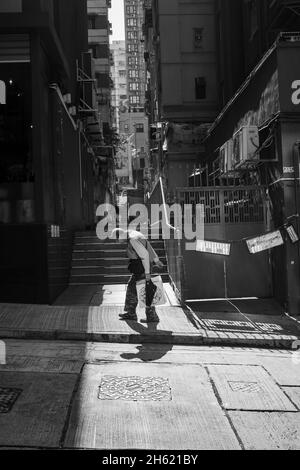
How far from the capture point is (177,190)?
35.6ft

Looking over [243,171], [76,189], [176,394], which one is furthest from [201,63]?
[176,394]

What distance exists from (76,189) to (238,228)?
7.56m

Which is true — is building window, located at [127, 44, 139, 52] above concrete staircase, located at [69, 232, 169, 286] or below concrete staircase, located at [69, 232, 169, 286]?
above

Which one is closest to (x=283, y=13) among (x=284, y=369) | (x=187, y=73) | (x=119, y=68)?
(x=284, y=369)

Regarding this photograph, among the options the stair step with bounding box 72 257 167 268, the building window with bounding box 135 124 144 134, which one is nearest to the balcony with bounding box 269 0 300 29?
the stair step with bounding box 72 257 167 268

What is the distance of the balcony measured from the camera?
13414 millimetres

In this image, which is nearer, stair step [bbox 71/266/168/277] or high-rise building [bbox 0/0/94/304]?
high-rise building [bbox 0/0/94/304]

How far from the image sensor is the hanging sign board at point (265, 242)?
9.91m

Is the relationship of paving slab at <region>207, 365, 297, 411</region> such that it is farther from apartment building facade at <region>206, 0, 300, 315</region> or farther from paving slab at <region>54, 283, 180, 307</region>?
paving slab at <region>54, 283, 180, 307</region>

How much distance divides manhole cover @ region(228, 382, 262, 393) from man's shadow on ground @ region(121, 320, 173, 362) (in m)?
1.42

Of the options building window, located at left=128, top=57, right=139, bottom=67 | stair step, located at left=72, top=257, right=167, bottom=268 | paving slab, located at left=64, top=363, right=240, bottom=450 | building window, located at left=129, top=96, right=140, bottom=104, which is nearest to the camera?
paving slab, located at left=64, top=363, right=240, bottom=450

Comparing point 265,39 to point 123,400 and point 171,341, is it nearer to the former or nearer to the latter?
point 171,341

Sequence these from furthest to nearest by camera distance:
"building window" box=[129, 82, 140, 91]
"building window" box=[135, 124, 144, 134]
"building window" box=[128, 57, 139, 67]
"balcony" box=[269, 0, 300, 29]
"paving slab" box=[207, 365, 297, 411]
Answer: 1. "building window" box=[128, 57, 139, 67]
2. "building window" box=[129, 82, 140, 91]
3. "building window" box=[135, 124, 144, 134]
4. "balcony" box=[269, 0, 300, 29]
5. "paving slab" box=[207, 365, 297, 411]
